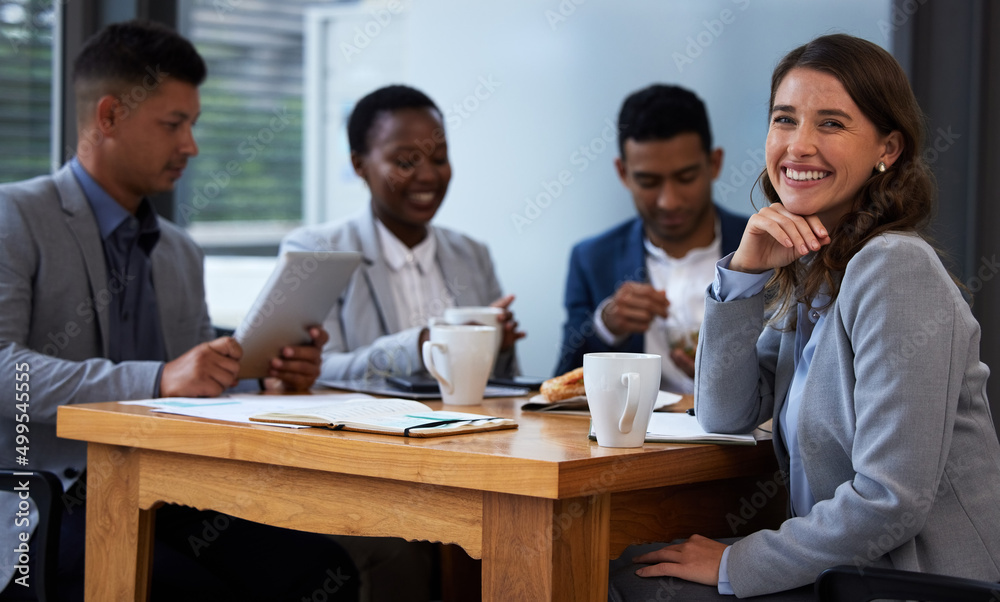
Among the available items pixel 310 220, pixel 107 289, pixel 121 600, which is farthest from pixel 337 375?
pixel 310 220

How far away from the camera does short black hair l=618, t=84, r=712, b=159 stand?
2.79 metres

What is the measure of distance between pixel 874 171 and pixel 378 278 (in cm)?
145

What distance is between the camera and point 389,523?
4.00 feet

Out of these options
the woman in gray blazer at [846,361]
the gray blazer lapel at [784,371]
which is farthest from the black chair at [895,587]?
the gray blazer lapel at [784,371]

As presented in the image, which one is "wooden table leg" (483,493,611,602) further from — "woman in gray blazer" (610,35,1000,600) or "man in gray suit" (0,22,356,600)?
"man in gray suit" (0,22,356,600)

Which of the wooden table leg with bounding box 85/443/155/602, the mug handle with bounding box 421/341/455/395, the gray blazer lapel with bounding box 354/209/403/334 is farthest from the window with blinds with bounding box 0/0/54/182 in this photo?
the mug handle with bounding box 421/341/455/395

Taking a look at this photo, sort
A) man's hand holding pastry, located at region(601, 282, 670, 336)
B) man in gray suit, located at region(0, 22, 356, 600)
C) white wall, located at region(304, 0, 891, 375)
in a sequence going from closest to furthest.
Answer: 1. man in gray suit, located at region(0, 22, 356, 600)
2. man's hand holding pastry, located at region(601, 282, 670, 336)
3. white wall, located at region(304, 0, 891, 375)

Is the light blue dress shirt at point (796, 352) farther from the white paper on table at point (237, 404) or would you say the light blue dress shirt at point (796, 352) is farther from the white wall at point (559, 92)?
Answer: the white wall at point (559, 92)

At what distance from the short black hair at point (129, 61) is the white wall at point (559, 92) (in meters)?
1.39

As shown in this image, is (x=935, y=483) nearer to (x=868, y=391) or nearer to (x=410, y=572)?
(x=868, y=391)

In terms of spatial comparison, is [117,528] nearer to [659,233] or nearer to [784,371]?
[784,371]

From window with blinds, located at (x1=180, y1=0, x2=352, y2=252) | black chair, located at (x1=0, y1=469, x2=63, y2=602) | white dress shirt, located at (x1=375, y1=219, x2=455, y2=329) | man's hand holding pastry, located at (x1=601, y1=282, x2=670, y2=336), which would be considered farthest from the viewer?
window with blinds, located at (x1=180, y1=0, x2=352, y2=252)

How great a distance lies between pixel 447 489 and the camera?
117 cm

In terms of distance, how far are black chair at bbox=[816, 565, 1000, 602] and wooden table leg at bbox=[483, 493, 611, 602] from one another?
26cm
